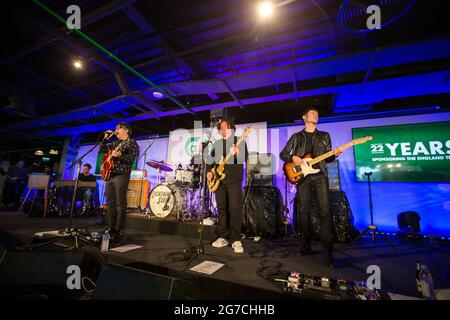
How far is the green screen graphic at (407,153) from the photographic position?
4.65 meters

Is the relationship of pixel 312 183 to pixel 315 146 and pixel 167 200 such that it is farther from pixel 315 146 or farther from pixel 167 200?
pixel 167 200

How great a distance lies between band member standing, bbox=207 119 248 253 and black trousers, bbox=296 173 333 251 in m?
0.95

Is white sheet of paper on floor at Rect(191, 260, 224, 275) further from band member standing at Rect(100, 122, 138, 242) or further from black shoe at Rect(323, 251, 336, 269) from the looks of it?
band member standing at Rect(100, 122, 138, 242)

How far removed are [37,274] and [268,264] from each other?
2.36 metres

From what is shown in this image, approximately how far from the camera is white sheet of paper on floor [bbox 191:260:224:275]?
6.40 ft

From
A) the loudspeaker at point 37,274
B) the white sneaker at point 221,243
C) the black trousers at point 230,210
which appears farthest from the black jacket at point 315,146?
the loudspeaker at point 37,274

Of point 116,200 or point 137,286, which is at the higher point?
point 116,200

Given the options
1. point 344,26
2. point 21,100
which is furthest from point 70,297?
point 21,100

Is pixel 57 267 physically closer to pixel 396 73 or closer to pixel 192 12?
pixel 192 12

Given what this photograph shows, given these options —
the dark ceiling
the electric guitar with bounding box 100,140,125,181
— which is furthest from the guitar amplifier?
Result: the electric guitar with bounding box 100,140,125,181

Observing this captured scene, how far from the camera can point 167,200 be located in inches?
179

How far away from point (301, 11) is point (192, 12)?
2.20m

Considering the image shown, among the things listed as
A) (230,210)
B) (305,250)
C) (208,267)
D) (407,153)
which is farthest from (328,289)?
(407,153)

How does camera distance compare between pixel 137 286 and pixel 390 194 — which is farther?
pixel 390 194
